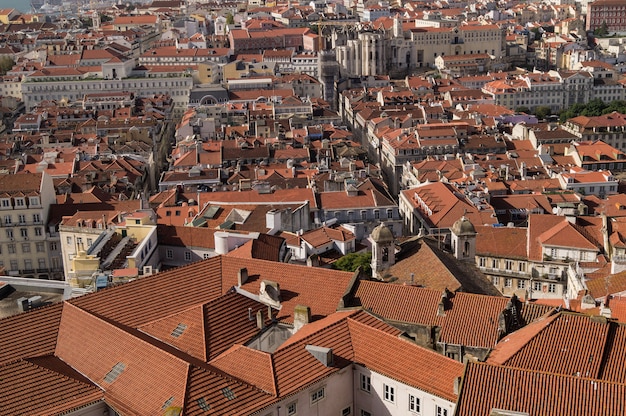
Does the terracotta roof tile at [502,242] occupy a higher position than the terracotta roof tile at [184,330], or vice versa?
the terracotta roof tile at [184,330]

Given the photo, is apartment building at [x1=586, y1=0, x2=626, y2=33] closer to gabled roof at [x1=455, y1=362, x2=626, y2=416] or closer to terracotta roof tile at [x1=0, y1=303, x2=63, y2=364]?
gabled roof at [x1=455, y1=362, x2=626, y2=416]

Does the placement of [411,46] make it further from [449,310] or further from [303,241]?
[449,310]

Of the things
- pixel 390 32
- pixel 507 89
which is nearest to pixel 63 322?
pixel 507 89

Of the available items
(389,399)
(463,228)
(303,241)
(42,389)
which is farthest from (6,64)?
(389,399)

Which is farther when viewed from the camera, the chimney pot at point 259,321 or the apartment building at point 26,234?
the apartment building at point 26,234

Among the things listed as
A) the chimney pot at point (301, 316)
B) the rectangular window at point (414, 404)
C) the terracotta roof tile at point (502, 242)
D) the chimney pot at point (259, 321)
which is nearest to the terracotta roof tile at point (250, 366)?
the chimney pot at point (259, 321)

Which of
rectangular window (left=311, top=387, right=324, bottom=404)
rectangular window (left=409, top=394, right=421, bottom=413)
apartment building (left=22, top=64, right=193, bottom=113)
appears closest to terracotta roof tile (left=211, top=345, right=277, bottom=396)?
rectangular window (left=311, top=387, right=324, bottom=404)

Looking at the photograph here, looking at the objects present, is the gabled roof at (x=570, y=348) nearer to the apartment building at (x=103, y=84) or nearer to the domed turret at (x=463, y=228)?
the domed turret at (x=463, y=228)

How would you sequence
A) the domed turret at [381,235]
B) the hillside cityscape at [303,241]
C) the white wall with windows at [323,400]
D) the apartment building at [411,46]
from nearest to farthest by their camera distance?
the white wall with windows at [323,400]
the hillside cityscape at [303,241]
the domed turret at [381,235]
the apartment building at [411,46]

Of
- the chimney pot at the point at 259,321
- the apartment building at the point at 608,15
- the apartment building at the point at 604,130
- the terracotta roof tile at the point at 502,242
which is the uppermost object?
the apartment building at the point at 608,15
